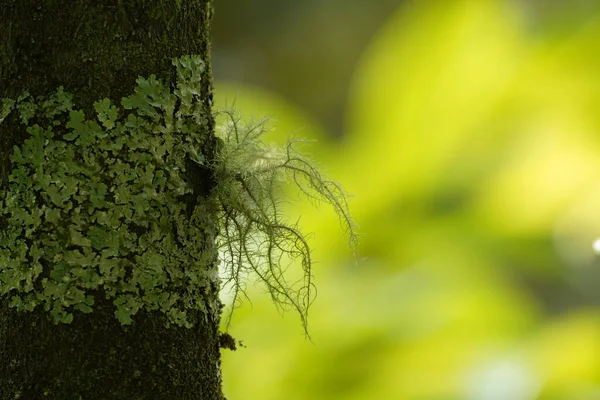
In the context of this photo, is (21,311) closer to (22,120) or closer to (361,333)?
(22,120)

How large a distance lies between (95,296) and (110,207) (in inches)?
2.6

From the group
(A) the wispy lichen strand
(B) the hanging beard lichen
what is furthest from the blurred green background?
(B) the hanging beard lichen

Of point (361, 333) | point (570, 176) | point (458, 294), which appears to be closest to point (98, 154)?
point (361, 333)

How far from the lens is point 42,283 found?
1.88 feet

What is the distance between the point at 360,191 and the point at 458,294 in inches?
8.3

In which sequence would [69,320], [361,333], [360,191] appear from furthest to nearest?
[360,191]
[361,333]
[69,320]

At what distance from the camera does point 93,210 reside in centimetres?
57

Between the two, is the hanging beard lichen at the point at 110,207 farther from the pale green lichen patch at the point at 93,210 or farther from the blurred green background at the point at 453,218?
the blurred green background at the point at 453,218

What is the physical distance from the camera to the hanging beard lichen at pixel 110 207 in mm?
571

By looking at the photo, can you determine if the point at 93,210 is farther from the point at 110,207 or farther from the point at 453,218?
the point at 453,218

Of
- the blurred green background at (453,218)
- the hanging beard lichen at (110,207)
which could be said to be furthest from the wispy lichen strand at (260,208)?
the blurred green background at (453,218)

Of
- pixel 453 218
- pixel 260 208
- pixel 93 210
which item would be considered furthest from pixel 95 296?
pixel 453 218

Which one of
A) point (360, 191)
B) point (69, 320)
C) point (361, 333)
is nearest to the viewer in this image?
point (69, 320)

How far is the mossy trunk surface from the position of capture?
1.86 ft
